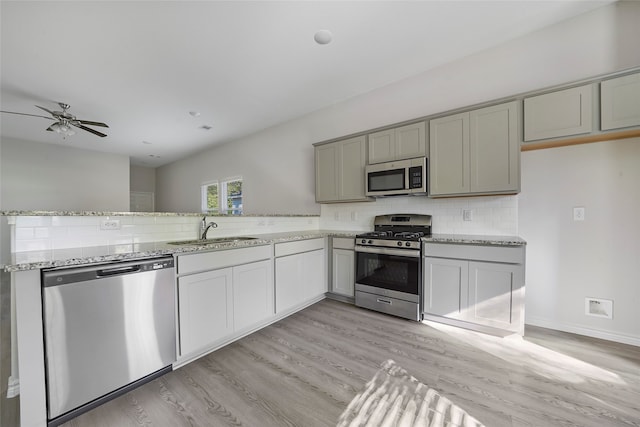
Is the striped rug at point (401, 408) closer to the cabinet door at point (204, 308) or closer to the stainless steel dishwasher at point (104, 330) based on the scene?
the cabinet door at point (204, 308)

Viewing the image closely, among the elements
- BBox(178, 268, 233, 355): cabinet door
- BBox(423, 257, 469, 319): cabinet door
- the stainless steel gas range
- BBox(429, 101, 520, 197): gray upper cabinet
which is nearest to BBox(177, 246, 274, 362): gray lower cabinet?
BBox(178, 268, 233, 355): cabinet door

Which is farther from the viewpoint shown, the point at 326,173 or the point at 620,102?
the point at 326,173

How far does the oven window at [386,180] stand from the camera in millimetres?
2873

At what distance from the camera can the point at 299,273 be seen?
284 cm

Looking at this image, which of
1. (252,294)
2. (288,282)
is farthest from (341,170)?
(252,294)

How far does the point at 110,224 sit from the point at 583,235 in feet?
13.8

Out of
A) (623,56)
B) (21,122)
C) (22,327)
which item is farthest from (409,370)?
(21,122)

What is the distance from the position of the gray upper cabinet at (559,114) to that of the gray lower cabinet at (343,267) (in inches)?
84.1

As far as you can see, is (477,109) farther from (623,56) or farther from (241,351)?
(241,351)

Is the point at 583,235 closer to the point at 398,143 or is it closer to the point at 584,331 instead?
the point at 584,331

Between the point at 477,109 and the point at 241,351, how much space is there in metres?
3.26

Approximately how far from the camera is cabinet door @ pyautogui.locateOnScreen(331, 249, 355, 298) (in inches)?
121

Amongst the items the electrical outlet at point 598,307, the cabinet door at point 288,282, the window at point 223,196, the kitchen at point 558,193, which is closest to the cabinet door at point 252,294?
the cabinet door at point 288,282

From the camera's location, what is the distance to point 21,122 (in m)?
4.36
